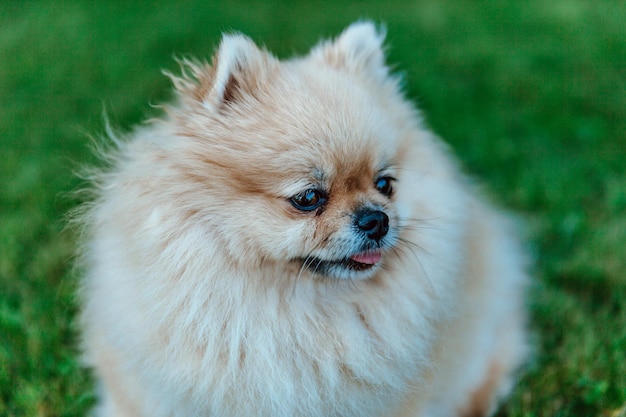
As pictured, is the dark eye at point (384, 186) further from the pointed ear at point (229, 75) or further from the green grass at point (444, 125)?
the green grass at point (444, 125)

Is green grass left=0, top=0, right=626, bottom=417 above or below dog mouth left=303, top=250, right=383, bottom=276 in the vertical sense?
above

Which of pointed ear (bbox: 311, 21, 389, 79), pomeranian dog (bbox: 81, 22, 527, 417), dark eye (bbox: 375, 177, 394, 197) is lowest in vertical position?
pomeranian dog (bbox: 81, 22, 527, 417)

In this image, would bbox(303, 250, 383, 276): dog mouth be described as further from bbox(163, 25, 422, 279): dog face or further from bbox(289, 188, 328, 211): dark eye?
bbox(289, 188, 328, 211): dark eye

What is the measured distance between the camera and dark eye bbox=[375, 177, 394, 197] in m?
2.59

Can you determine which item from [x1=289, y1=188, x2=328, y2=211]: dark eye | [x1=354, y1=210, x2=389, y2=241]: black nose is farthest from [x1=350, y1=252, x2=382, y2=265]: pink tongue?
[x1=289, y1=188, x2=328, y2=211]: dark eye

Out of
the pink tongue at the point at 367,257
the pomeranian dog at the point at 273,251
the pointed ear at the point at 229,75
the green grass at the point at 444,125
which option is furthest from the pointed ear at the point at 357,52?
the pink tongue at the point at 367,257

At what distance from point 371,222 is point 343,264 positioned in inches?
8.0

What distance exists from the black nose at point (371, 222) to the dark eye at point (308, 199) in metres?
0.15

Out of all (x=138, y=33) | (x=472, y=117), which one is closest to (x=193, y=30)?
(x=138, y=33)

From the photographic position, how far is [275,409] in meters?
2.45

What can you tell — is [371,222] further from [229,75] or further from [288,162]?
[229,75]

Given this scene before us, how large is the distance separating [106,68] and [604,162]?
4.14 m

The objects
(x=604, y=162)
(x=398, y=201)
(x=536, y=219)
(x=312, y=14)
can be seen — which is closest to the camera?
(x=398, y=201)

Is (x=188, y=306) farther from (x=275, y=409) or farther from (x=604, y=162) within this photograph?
(x=604, y=162)
